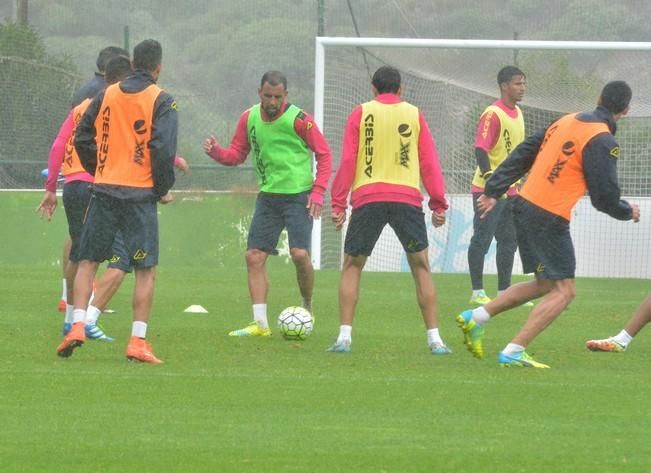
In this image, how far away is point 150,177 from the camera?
10.5 m

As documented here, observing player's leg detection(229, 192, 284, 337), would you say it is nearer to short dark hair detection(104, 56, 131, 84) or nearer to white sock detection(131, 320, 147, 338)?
short dark hair detection(104, 56, 131, 84)

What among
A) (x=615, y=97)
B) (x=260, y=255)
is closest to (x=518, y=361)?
(x=615, y=97)

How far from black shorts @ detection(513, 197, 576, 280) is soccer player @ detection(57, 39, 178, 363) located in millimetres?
2429

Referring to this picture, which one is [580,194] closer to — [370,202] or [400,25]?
[370,202]

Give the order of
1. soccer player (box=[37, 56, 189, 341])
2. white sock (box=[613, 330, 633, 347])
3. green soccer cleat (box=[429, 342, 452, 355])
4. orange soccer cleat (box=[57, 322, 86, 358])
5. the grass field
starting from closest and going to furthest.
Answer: the grass field → orange soccer cleat (box=[57, 322, 86, 358]) → green soccer cleat (box=[429, 342, 452, 355]) → white sock (box=[613, 330, 633, 347]) → soccer player (box=[37, 56, 189, 341])

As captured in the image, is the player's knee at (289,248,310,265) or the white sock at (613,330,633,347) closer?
the white sock at (613,330,633,347)

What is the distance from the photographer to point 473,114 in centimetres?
2356

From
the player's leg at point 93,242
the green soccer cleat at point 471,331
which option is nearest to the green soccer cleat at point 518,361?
the green soccer cleat at point 471,331

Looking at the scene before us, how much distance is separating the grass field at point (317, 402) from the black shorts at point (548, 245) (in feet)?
2.19

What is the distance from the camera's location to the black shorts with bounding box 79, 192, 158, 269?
34.0ft

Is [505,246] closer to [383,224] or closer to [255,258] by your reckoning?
[255,258]

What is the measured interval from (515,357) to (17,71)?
1765 centimetres

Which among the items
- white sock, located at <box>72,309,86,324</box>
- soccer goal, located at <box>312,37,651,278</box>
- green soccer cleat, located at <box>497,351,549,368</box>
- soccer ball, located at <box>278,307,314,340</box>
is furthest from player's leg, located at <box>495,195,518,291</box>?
soccer goal, located at <box>312,37,651,278</box>

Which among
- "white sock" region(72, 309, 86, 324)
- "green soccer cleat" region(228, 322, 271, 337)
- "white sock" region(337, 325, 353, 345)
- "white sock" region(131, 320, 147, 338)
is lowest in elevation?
"green soccer cleat" region(228, 322, 271, 337)
